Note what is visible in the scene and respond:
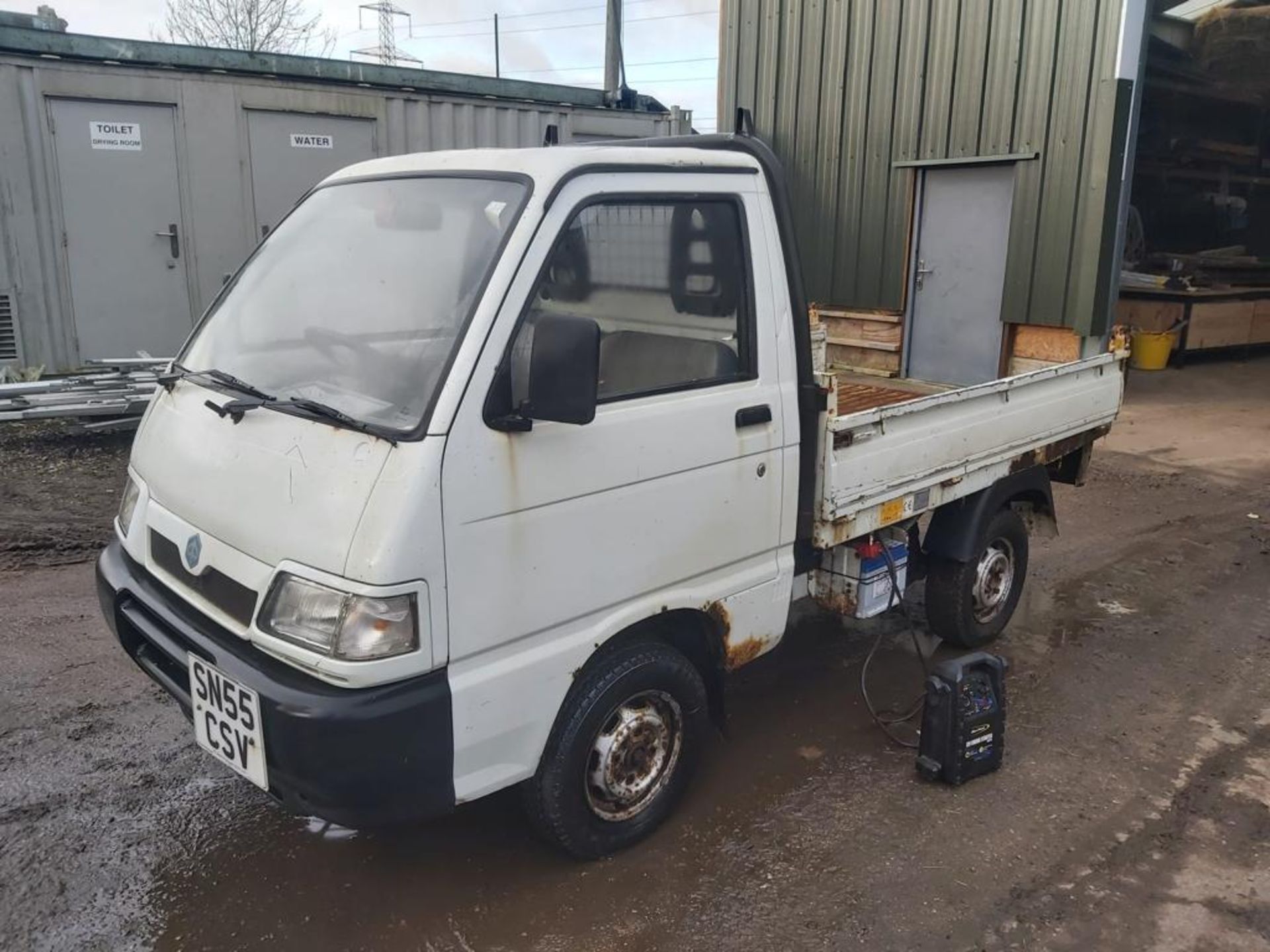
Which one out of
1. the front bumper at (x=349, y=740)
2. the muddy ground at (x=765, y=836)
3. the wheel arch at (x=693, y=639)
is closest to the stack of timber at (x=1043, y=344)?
the muddy ground at (x=765, y=836)

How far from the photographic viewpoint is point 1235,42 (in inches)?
478

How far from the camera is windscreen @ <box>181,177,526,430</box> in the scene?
267cm

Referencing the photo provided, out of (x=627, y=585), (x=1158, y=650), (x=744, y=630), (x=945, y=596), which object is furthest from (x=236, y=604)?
(x=1158, y=650)

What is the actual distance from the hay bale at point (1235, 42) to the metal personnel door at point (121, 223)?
12.1 meters

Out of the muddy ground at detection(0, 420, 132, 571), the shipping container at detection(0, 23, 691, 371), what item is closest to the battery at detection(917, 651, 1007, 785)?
the muddy ground at detection(0, 420, 132, 571)

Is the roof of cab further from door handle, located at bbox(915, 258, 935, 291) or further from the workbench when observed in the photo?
the workbench

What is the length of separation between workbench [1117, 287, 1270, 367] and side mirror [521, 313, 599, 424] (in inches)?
489

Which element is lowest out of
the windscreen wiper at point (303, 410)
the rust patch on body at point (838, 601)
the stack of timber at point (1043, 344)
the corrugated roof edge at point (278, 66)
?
the rust patch on body at point (838, 601)

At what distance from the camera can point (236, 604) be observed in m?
2.65

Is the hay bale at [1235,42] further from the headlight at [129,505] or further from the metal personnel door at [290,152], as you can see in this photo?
the headlight at [129,505]

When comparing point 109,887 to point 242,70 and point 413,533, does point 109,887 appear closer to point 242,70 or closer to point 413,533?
point 413,533

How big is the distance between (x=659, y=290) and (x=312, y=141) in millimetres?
→ 7990

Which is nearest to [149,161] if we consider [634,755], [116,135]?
[116,135]

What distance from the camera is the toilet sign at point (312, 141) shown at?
32.3ft
